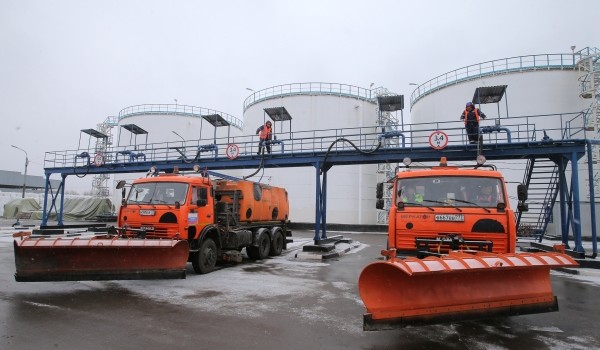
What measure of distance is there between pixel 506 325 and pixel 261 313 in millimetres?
4190

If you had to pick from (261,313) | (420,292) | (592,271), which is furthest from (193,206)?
(592,271)

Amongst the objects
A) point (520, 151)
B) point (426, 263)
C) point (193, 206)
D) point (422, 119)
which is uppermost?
point (422, 119)

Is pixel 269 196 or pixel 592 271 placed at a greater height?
pixel 269 196

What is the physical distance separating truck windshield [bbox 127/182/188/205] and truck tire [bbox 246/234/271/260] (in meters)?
3.95

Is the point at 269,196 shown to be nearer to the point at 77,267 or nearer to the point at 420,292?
the point at 77,267

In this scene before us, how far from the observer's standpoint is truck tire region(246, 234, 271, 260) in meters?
13.5

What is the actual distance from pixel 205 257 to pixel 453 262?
7318mm

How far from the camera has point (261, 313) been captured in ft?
22.1

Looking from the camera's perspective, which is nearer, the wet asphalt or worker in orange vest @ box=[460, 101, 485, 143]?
the wet asphalt

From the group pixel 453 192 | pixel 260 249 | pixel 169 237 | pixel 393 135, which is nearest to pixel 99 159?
pixel 260 249

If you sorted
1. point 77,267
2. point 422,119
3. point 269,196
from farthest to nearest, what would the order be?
point 422,119, point 269,196, point 77,267

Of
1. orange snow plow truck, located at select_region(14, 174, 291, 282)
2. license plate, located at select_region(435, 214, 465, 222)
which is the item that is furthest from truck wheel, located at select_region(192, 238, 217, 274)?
license plate, located at select_region(435, 214, 465, 222)

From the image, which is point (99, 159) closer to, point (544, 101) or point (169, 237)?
point (169, 237)

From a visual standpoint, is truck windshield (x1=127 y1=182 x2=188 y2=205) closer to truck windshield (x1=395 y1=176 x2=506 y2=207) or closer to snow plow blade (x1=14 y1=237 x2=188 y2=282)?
snow plow blade (x1=14 y1=237 x2=188 y2=282)
